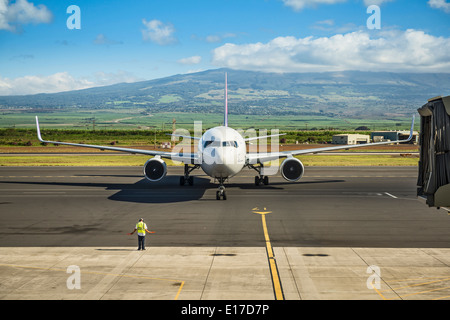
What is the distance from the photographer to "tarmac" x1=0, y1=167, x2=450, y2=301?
13.3 metres

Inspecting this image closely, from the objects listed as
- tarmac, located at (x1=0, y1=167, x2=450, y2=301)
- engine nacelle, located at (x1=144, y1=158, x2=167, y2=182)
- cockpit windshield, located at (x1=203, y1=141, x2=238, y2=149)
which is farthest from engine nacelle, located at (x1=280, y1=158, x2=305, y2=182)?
engine nacelle, located at (x1=144, y1=158, x2=167, y2=182)

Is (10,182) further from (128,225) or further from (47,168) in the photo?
(128,225)

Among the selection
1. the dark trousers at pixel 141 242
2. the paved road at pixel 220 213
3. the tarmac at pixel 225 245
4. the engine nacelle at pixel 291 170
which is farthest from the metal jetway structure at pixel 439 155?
the engine nacelle at pixel 291 170

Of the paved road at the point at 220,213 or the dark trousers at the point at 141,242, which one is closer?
the dark trousers at the point at 141,242

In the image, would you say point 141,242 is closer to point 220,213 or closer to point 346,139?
point 220,213

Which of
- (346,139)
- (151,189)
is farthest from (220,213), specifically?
(346,139)

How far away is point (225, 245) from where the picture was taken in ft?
61.4

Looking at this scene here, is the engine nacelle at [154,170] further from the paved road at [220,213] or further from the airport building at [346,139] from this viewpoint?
the airport building at [346,139]

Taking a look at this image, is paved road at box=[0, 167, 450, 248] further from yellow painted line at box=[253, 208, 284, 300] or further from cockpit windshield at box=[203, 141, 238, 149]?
cockpit windshield at box=[203, 141, 238, 149]

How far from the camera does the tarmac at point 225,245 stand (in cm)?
1327

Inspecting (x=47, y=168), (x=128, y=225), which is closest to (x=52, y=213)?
(x=128, y=225)

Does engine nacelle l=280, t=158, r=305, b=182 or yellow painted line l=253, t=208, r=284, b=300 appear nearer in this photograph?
yellow painted line l=253, t=208, r=284, b=300

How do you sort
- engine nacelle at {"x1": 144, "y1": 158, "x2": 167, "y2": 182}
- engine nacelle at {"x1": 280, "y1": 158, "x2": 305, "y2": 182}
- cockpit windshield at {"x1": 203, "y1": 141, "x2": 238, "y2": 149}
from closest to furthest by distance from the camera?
cockpit windshield at {"x1": 203, "y1": 141, "x2": 238, "y2": 149}
engine nacelle at {"x1": 144, "y1": 158, "x2": 167, "y2": 182}
engine nacelle at {"x1": 280, "y1": 158, "x2": 305, "y2": 182}

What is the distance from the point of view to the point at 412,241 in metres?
19.5
